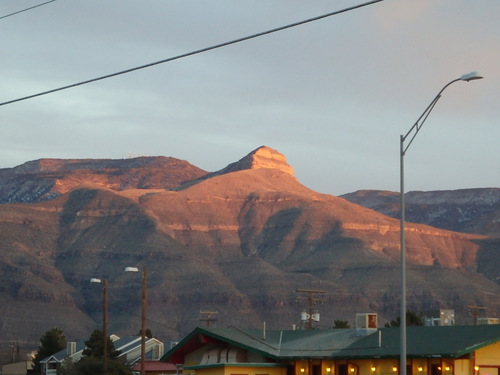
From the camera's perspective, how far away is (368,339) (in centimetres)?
4666

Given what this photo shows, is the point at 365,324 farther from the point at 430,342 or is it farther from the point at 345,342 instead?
the point at 430,342

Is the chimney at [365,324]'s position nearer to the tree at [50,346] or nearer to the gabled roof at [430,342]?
the gabled roof at [430,342]

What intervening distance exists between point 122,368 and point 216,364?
28.5 metres

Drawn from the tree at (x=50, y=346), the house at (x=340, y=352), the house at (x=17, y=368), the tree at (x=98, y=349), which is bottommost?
the house at (x=340, y=352)

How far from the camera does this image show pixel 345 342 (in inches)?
1871

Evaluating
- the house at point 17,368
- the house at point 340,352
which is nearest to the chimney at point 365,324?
the house at point 340,352

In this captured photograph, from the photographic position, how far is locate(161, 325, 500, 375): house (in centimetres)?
4206

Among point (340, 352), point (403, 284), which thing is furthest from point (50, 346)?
point (403, 284)

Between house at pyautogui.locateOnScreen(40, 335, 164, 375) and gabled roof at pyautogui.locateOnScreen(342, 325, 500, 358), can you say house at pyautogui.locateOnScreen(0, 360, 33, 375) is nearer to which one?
house at pyautogui.locateOnScreen(40, 335, 164, 375)

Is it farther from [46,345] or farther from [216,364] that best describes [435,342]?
[46,345]


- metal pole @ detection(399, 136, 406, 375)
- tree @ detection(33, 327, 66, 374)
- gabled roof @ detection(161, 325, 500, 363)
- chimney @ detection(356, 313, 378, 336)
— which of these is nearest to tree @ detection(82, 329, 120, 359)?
tree @ detection(33, 327, 66, 374)

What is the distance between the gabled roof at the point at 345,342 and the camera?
138 feet

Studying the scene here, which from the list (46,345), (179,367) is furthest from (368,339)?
(46,345)

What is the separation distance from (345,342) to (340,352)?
2101mm
